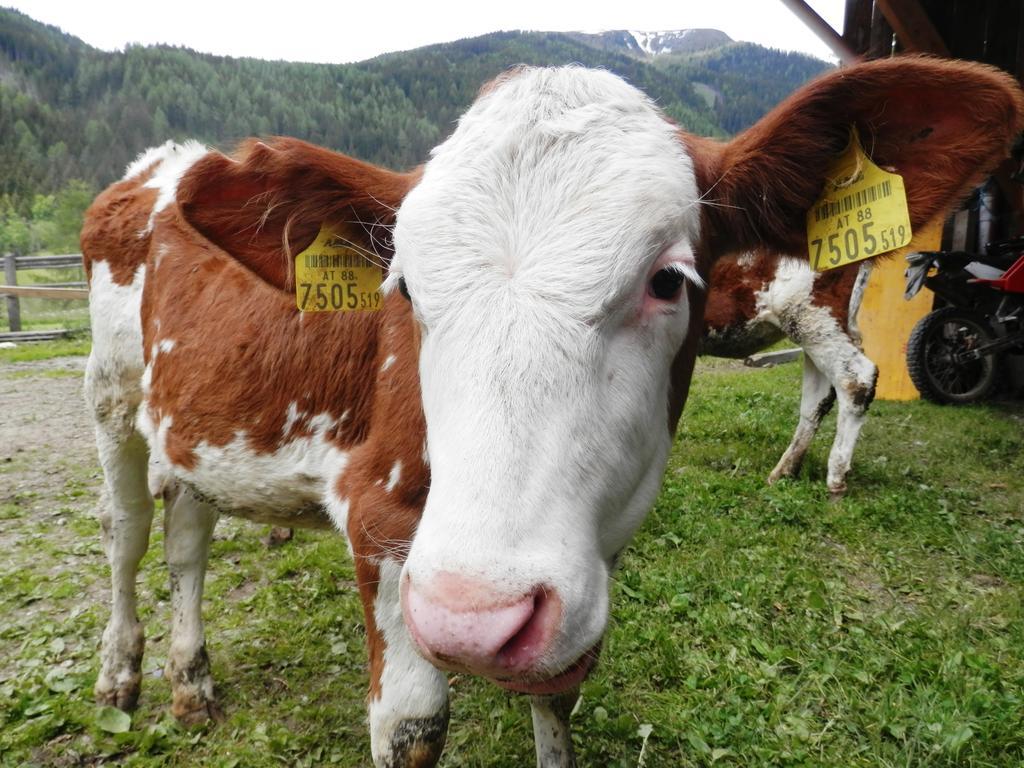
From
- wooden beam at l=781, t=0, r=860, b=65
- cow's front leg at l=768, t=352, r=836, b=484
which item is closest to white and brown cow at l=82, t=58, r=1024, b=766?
cow's front leg at l=768, t=352, r=836, b=484

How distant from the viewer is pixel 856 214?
1.70 meters

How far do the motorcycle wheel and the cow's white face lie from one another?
273 inches

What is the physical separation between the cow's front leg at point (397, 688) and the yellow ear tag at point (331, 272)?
2.51ft

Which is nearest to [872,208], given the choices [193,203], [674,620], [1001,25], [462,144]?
[462,144]

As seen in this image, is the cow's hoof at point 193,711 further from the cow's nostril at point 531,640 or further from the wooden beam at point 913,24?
the wooden beam at point 913,24

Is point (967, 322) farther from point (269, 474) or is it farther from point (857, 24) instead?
point (269, 474)

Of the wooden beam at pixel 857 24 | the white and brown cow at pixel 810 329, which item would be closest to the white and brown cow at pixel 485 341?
the white and brown cow at pixel 810 329

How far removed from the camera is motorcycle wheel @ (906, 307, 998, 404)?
23.1 feet

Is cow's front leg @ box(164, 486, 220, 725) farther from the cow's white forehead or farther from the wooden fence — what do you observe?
the wooden fence

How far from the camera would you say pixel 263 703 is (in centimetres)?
284

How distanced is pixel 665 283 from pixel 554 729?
5.42 feet

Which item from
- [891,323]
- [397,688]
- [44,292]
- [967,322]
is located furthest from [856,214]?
[44,292]

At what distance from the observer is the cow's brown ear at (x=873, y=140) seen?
1562 mm

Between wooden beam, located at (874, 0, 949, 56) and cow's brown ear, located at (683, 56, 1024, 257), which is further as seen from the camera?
wooden beam, located at (874, 0, 949, 56)
